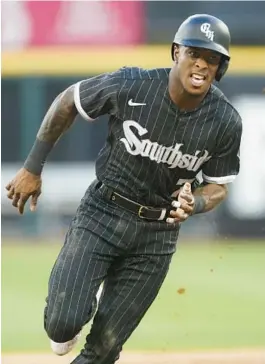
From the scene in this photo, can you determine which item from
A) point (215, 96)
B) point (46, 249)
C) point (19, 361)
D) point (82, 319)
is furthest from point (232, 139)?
point (46, 249)

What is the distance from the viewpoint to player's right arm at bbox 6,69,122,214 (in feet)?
14.2

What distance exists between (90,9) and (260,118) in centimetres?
214

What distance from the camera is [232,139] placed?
4371 mm

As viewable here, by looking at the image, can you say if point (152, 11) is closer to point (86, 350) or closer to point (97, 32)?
point (97, 32)

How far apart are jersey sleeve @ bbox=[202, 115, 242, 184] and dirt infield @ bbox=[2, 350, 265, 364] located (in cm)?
168

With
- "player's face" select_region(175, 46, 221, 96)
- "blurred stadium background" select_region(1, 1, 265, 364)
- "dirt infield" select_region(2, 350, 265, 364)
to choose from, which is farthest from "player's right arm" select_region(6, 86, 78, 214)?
"blurred stadium background" select_region(1, 1, 265, 364)

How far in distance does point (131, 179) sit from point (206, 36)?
0.66m

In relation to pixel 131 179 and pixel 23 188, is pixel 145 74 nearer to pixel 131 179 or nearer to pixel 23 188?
pixel 131 179

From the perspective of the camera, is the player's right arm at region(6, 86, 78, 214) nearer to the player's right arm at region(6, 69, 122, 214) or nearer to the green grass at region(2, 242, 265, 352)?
the player's right arm at region(6, 69, 122, 214)

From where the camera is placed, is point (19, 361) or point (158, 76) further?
point (19, 361)

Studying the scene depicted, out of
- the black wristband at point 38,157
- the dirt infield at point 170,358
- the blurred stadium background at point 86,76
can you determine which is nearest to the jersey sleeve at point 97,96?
the black wristband at point 38,157

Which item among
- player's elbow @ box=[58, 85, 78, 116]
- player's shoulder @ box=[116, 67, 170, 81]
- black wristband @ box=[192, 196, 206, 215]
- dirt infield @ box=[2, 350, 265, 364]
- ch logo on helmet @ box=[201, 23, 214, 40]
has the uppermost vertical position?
ch logo on helmet @ box=[201, 23, 214, 40]

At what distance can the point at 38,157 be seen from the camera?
4.45 meters

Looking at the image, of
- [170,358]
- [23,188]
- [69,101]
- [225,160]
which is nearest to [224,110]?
[225,160]
